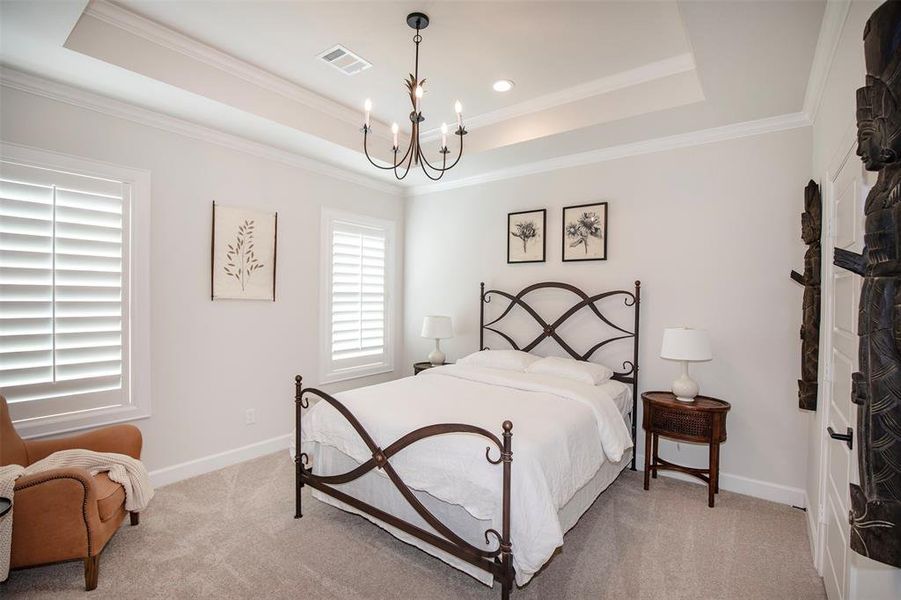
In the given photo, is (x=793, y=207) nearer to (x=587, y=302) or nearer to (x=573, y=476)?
(x=587, y=302)

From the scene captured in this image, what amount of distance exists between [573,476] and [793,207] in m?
2.56

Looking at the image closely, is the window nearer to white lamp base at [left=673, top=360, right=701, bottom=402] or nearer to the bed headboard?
the bed headboard

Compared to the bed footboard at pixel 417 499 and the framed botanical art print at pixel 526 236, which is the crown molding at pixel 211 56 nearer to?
the framed botanical art print at pixel 526 236

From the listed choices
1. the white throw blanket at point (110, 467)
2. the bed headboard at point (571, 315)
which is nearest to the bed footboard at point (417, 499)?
the white throw blanket at point (110, 467)

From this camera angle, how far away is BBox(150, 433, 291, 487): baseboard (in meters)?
3.37

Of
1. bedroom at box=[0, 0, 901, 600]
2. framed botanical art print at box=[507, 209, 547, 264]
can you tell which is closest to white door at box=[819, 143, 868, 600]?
bedroom at box=[0, 0, 901, 600]

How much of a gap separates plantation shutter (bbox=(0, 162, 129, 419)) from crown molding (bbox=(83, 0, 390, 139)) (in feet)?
3.39

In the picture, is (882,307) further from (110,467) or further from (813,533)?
(110,467)

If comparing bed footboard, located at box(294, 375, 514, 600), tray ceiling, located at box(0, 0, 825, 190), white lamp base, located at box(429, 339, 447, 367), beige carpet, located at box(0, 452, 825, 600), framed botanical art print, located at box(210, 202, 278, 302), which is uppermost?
tray ceiling, located at box(0, 0, 825, 190)

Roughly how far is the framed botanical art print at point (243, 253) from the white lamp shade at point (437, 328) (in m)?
1.57

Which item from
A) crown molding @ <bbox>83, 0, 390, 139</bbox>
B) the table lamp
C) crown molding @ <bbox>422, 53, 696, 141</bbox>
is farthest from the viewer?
the table lamp

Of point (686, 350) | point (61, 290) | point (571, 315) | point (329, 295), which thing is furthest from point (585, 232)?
point (61, 290)

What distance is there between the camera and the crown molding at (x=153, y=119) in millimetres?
2756

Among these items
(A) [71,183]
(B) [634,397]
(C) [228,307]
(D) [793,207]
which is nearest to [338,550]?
(C) [228,307]
